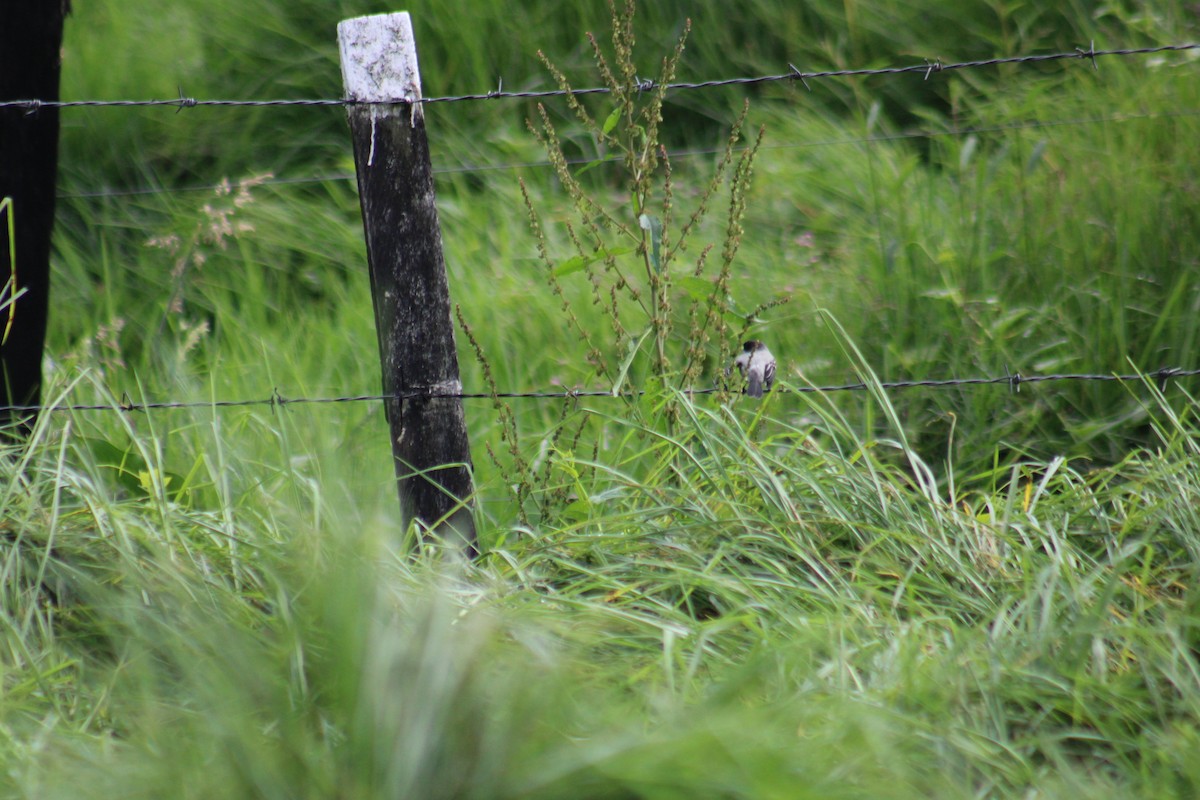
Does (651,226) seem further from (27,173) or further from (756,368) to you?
(27,173)

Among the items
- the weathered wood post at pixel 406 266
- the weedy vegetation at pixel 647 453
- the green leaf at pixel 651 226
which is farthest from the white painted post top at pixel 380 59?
the green leaf at pixel 651 226

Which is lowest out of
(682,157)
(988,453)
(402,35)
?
(988,453)

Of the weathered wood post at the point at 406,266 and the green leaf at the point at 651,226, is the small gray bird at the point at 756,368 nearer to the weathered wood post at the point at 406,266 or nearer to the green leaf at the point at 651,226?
the green leaf at the point at 651,226

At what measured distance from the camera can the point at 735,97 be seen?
15.7 ft

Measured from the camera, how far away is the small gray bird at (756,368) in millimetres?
2297

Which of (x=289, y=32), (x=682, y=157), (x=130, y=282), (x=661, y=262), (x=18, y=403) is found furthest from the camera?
(x=289, y=32)

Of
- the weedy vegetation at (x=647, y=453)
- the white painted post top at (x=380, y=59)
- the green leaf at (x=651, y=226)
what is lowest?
the weedy vegetation at (x=647, y=453)

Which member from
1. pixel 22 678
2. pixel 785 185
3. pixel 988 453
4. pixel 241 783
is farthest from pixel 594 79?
pixel 241 783

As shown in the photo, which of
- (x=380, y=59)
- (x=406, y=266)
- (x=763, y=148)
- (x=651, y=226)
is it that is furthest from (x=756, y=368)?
(x=763, y=148)

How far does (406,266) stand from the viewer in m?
2.16

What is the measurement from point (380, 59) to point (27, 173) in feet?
2.84

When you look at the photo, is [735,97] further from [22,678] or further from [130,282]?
[22,678]

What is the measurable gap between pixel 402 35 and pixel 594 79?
264 cm

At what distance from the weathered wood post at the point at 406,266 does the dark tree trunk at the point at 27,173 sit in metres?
0.69
